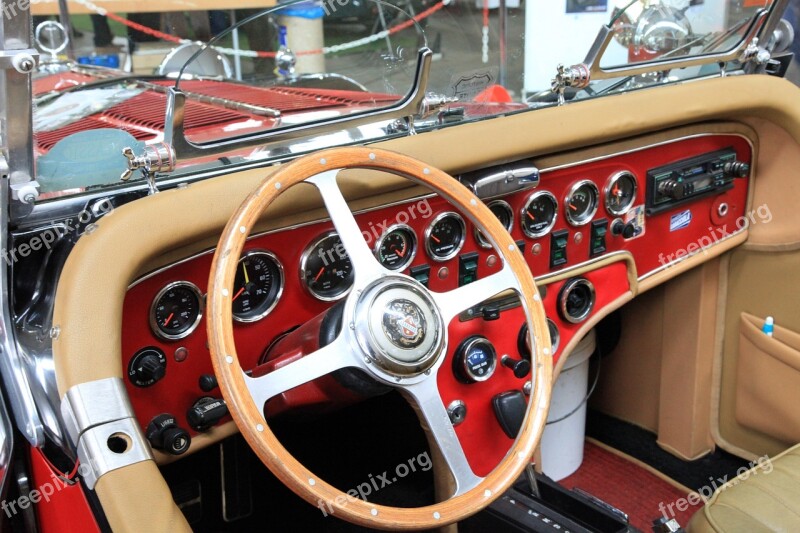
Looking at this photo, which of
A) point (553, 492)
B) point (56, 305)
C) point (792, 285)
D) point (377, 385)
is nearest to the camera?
point (56, 305)

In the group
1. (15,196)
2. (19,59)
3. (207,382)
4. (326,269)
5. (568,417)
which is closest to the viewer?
(19,59)

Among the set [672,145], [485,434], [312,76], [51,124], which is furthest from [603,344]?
[51,124]

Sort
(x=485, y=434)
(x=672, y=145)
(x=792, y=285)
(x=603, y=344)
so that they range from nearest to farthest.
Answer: (x=485, y=434), (x=672, y=145), (x=792, y=285), (x=603, y=344)

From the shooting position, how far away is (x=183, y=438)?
1.38 metres

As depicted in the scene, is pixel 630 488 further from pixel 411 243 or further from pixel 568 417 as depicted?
pixel 411 243

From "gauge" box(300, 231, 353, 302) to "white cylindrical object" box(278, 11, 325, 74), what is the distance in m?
0.57

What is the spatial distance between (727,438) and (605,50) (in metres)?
1.37

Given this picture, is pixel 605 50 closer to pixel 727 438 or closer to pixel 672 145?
pixel 672 145

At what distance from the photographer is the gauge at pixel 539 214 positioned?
1.84 m

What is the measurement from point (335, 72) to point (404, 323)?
1194mm

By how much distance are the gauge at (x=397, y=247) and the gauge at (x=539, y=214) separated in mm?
316

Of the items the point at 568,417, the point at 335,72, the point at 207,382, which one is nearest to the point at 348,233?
the point at 207,382

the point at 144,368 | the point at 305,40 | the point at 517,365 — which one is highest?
the point at 305,40

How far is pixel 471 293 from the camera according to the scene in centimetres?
139
